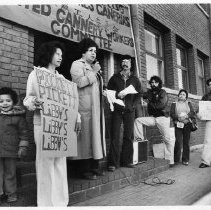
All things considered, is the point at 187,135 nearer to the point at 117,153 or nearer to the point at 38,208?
the point at 117,153

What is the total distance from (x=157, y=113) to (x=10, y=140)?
10.6 ft

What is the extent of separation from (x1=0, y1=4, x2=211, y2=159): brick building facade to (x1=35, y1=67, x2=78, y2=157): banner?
83 cm

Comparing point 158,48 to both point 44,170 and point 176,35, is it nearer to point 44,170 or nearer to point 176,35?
point 176,35

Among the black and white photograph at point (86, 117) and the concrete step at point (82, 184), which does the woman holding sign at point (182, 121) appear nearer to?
the black and white photograph at point (86, 117)

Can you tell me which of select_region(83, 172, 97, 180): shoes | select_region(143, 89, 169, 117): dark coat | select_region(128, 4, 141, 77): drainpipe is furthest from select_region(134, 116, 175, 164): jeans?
select_region(83, 172, 97, 180): shoes

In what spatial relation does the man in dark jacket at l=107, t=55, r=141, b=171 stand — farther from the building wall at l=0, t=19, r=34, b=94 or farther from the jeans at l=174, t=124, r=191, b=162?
the jeans at l=174, t=124, r=191, b=162

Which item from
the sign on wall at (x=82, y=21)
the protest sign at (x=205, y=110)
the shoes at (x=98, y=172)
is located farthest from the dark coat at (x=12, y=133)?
the protest sign at (x=205, y=110)

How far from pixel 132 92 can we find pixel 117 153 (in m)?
0.93

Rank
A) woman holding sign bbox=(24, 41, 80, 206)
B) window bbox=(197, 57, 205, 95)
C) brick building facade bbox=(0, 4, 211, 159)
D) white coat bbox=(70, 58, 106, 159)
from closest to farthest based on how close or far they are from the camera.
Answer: woman holding sign bbox=(24, 41, 80, 206) → white coat bbox=(70, 58, 106, 159) → brick building facade bbox=(0, 4, 211, 159) → window bbox=(197, 57, 205, 95)

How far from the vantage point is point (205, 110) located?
5980 mm

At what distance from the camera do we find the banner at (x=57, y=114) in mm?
3031

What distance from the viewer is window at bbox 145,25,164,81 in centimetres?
751

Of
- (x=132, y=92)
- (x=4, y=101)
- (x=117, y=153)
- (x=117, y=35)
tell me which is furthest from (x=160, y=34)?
(x=4, y=101)

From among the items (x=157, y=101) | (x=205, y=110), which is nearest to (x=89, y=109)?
(x=157, y=101)
